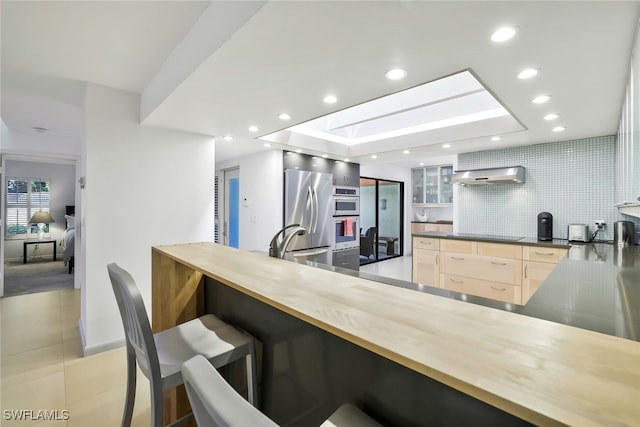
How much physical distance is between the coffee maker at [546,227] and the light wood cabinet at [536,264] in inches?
19.1

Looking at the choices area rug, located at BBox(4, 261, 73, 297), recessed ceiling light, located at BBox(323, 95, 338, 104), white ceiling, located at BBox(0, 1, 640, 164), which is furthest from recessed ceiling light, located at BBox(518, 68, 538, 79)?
area rug, located at BBox(4, 261, 73, 297)

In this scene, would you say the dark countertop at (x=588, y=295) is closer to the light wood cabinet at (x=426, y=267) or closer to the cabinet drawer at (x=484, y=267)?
the cabinet drawer at (x=484, y=267)

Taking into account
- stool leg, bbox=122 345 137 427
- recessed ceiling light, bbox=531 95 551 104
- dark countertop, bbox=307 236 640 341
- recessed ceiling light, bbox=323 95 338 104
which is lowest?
stool leg, bbox=122 345 137 427

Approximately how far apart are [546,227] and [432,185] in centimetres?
387

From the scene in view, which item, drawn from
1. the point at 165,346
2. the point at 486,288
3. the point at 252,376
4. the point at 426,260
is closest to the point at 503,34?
the point at 252,376

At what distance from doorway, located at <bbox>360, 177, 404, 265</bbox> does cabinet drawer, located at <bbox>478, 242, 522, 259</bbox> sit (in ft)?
10.3

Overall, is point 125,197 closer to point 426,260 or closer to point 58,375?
point 58,375

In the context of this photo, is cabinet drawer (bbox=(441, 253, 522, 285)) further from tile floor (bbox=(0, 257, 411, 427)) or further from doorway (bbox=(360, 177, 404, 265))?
tile floor (bbox=(0, 257, 411, 427))

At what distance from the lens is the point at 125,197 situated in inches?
108

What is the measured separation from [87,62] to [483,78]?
9.26 feet

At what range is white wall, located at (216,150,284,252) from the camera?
13.9 ft

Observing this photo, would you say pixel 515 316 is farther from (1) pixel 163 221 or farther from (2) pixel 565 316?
(1) pixel 163 221

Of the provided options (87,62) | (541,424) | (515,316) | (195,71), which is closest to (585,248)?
(515,316)

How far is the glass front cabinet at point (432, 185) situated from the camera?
23.0 feet
